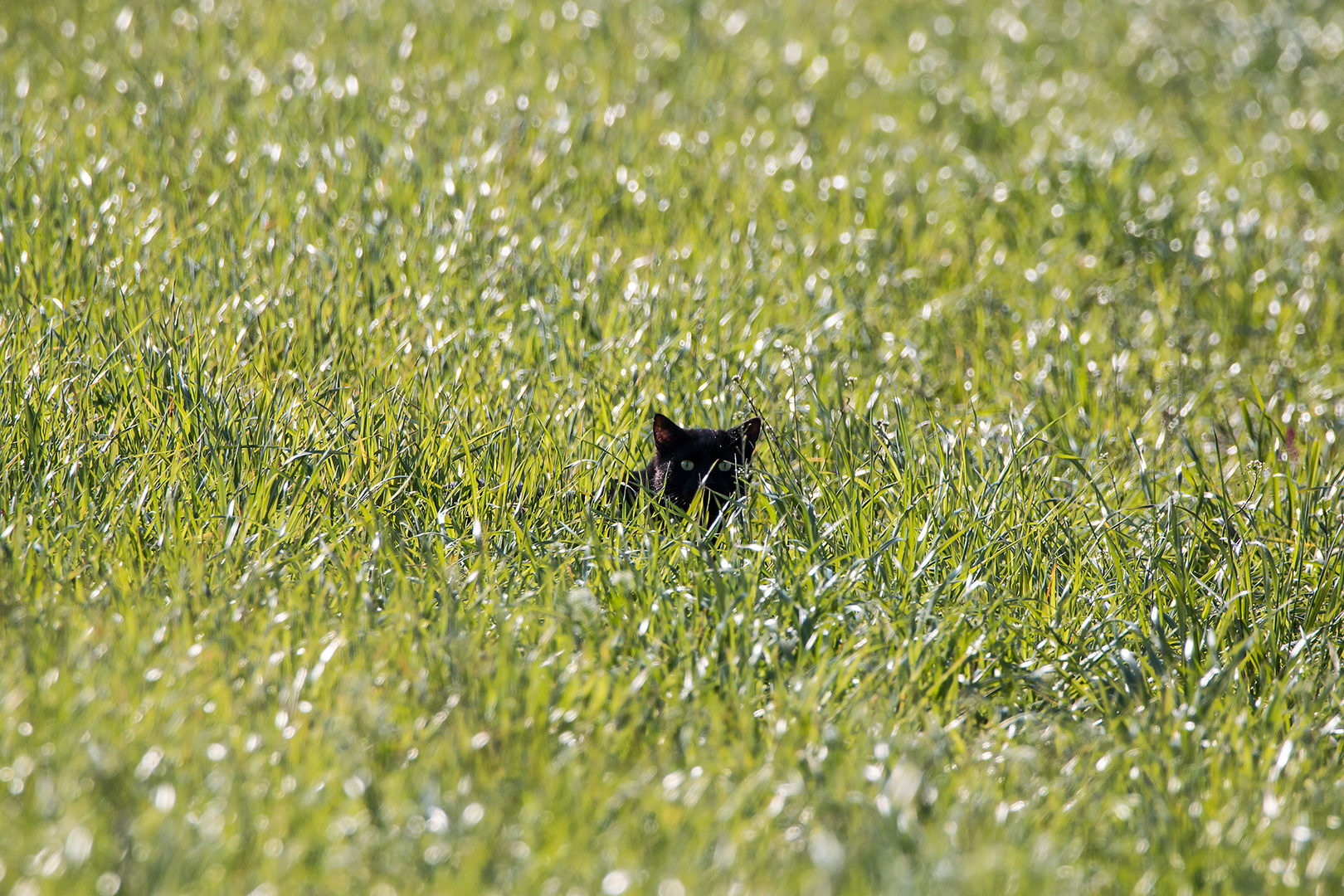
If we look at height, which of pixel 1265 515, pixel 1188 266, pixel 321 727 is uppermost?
pixel 1188 266

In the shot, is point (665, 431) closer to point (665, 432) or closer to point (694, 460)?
point (665, 432)

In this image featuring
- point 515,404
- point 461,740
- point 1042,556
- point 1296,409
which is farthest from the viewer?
point 1296,409

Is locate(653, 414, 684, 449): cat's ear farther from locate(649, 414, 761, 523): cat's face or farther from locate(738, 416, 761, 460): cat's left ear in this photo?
locate(738, 416, 761, 460): cat's left ear

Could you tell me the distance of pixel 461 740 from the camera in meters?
2.22

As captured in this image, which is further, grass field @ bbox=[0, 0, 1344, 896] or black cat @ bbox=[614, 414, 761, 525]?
black cat @ bbox=[614, 414, 761, 525]

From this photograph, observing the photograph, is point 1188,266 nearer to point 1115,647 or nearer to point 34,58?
point 1115,647

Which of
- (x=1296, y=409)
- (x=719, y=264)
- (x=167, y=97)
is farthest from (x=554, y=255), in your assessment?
(x=1296, y=409)

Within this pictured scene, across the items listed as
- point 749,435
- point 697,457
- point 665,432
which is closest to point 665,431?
point 665,432

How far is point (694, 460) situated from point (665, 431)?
0.14 m

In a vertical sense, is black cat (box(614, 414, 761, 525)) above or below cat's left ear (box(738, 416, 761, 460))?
below

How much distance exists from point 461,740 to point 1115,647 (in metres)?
1.75

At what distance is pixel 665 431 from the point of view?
3598 millimetres

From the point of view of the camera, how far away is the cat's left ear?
3.57 meters

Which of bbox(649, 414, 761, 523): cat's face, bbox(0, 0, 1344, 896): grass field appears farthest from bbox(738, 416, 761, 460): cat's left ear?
bbox(0, 0, 1344, 896): grass field
